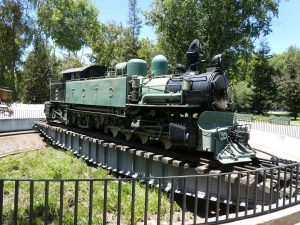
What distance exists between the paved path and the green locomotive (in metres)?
5.10

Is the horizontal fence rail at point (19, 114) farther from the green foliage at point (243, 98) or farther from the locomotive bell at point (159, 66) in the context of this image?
the green foliage at point (243, 98)

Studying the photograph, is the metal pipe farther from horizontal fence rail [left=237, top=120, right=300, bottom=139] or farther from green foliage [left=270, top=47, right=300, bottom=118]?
green foliage [left=270, top=47, right=300, bottom=118]

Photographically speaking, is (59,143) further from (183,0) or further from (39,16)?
(183,0)

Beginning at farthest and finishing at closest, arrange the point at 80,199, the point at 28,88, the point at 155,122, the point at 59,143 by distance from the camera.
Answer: the point at 28,88
the point at 59,143
the point at 155,122
the point at 80,199

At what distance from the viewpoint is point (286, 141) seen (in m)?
17.4

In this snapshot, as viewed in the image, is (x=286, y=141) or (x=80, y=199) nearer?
(x=80, y=199)

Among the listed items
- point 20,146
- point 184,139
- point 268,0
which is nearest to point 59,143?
point 20,146

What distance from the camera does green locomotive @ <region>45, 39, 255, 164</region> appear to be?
10.3 meters

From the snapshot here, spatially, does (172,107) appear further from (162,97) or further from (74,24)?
(74,24)

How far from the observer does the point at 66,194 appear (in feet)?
35.1

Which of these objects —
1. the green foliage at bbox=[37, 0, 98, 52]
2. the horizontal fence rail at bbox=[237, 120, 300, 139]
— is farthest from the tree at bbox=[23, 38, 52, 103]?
the horizontal fence rail at bbox=[237, 120, 300, 139]

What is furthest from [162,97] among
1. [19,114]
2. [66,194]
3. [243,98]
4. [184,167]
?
[243,98]

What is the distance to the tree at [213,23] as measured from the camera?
110 ft

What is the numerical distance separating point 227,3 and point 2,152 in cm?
2510
